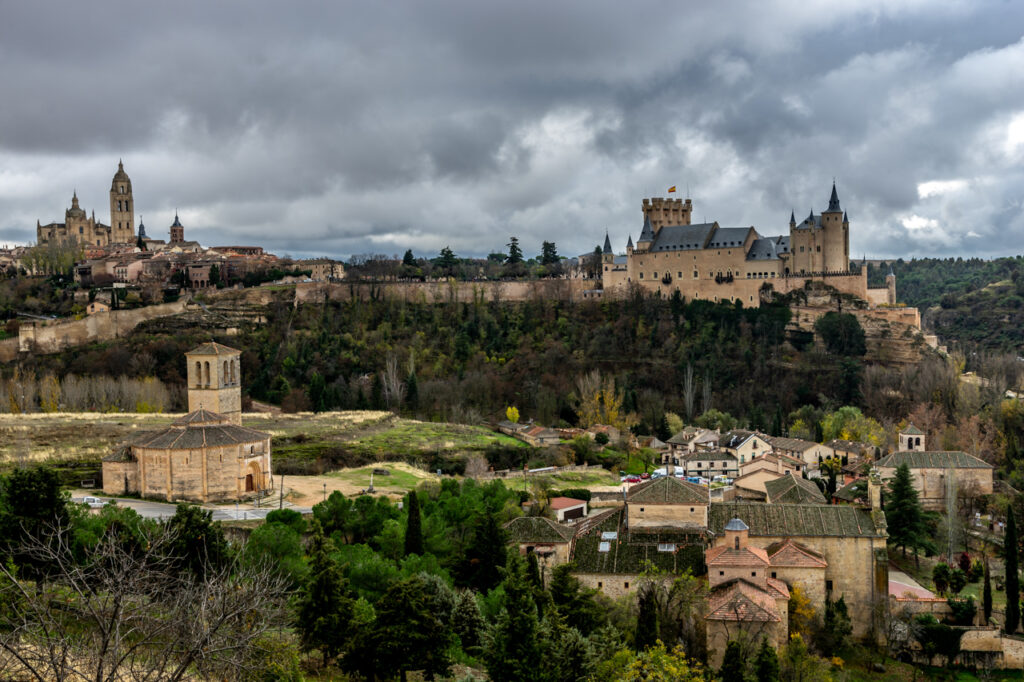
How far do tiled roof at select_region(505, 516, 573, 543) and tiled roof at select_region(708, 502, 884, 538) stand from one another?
4.40 metres

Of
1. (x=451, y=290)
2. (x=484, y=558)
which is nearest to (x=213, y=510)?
(x=484, y=558)

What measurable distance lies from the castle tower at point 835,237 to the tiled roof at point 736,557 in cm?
5051

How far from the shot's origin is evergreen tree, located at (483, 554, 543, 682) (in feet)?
56.4

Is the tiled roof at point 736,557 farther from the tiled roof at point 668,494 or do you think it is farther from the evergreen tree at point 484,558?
the evergreen tree at point 484,558

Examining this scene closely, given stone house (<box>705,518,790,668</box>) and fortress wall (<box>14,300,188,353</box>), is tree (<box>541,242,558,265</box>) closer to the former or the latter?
fortress wall (<box>14,300,188,353</box>)

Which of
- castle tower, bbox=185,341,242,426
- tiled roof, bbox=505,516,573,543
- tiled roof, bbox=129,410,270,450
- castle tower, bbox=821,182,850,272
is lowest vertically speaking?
tiled roof, bbox=505,516,573,543

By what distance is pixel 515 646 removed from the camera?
A: 17.3 m

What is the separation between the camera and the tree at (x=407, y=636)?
17281 mm

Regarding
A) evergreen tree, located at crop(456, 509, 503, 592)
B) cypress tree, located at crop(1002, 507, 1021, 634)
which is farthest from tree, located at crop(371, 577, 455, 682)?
cypress tree, located at crop(1002, 507, 1021, 634)

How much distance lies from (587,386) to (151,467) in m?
38.2

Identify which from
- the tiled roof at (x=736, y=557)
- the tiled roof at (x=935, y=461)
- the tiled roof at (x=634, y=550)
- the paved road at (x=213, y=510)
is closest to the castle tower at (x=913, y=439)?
the tiled roof at (x=935, y=461)

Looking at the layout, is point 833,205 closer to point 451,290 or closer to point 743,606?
point 451,290

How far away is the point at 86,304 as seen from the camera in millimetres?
72188

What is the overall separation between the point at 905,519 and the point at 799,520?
7621 millimetres
